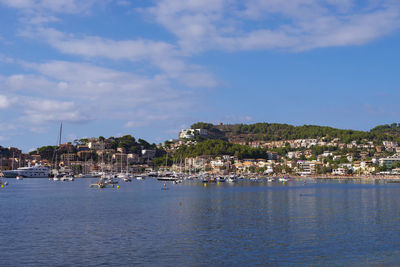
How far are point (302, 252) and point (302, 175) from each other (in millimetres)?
167186

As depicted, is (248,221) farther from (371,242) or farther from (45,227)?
(45,227)

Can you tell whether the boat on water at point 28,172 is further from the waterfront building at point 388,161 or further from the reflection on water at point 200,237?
the waterfront building at point 388,161

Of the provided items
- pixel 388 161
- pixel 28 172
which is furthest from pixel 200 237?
pixel 388 161

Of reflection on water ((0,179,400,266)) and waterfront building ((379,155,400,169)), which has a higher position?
waterfront building ((379,155,400,169))

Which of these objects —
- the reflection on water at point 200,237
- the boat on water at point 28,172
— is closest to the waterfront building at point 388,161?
the boat on water at point 28,172

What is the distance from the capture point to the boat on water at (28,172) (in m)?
146

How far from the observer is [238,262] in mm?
21750

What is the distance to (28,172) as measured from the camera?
14712 centimetres

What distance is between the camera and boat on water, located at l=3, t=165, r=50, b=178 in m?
146

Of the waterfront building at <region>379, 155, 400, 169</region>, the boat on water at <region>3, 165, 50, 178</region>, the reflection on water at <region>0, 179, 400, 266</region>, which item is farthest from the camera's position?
the waterfront building at <region>379, 155, 400, 169</region>

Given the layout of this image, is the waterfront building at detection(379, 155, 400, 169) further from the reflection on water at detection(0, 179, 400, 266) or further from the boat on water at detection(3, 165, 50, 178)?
the reflection on water at detection(0, 179, 400, 266)

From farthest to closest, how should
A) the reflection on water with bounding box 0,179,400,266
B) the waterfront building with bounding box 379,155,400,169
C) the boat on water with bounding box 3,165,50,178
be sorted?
1. the waterfront building with bounding box 379,155,400,169
2. the boat on water with bounding box 3,165,50,178
3. the reflection on water with bounding box 0,179,400,266

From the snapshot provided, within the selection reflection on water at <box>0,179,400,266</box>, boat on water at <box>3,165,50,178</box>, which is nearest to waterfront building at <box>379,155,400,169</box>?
boat on water at <box>3,165,50,178</box>

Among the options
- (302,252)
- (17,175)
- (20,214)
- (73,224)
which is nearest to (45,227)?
(73,224)
